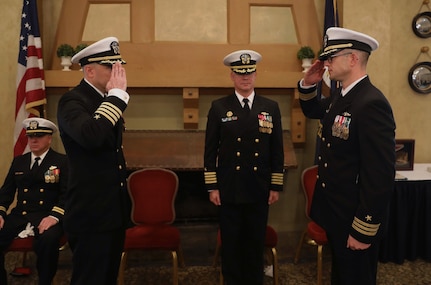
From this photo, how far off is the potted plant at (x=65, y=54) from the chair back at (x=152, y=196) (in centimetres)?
141

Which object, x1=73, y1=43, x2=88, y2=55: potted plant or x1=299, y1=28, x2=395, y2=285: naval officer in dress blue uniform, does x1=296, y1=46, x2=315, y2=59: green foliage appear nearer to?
x1=299, y1=28, x2=395, y2=285: naval officer in dress blue uniform

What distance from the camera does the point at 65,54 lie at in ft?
11.8

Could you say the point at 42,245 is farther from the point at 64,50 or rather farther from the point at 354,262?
the point at 354,262

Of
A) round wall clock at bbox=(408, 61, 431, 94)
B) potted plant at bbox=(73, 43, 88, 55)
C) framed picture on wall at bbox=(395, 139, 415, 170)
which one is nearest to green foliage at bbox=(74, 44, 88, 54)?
potted plant at bbox=(73, 43, 88, 55)

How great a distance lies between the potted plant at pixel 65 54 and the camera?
3.59m

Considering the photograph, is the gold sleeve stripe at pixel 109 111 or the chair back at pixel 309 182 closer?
the gold sleeve stripe at pixel 109 111

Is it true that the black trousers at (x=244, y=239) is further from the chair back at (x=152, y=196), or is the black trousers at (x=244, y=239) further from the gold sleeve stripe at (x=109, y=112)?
the gold sleeve stripe at (x=109, y=112)

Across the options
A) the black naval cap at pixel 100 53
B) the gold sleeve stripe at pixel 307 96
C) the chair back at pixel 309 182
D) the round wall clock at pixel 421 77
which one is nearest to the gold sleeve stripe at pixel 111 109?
the black naval cap at pixel 100 53

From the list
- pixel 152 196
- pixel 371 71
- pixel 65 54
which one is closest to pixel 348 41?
pixel 152 196

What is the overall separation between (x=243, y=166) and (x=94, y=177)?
107cm

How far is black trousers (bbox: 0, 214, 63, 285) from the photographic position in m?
2.63

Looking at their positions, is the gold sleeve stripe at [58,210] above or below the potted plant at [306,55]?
below

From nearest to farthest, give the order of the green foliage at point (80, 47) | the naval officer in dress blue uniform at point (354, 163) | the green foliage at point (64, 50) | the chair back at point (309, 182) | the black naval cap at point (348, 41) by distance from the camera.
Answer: the naval officer in dress blue uniform at point (354, 163) < the black naval cap at point (348, 41) < the chair back at point (309, 182) < the green foliage at point (80, 47) < the green foliage at point (64, 50)

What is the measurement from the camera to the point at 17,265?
10.9ft
